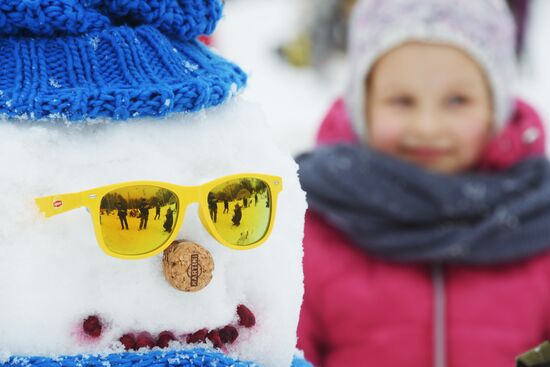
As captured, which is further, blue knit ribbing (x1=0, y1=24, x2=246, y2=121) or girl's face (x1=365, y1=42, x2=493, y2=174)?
girl's face (x1=365, y1=42, x2=493, y2=174)

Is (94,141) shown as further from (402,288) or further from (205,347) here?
(402,288)

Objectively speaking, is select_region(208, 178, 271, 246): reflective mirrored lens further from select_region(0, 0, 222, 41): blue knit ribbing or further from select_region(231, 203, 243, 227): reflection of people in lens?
select_region(0, 0, 222, 41): blue knit ribbing

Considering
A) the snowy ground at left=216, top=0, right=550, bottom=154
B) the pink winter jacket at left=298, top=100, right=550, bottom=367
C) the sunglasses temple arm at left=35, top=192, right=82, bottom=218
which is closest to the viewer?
the sunglasses temple arm at left=35, top=192, right=82, bottom=218

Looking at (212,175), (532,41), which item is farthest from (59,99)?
(532,41)

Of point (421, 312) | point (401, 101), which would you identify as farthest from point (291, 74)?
point (421, 312)

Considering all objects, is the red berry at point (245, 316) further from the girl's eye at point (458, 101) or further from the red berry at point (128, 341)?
the girl's eye at point (458, 101)

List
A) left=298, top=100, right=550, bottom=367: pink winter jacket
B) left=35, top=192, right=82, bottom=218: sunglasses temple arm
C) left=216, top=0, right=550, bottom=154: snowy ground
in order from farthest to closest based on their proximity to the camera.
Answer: left=216, top=0, right=550, bottom=154: snowy ground
left=298, top=100, right=550, bottom=367: pink winter jacket
left=35, top=192, right=82, bottom=218: sunglasses temple arm

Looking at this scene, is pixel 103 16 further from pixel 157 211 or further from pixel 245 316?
pixel 245 316

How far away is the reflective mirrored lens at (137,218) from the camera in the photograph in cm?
80

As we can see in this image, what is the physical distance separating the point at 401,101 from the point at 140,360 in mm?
1421

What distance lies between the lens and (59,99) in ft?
2.63

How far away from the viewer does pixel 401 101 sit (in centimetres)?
211

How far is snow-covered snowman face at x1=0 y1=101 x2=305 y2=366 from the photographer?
2.60ft

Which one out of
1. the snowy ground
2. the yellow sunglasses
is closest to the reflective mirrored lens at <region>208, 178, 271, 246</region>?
the yellow sunglasses
